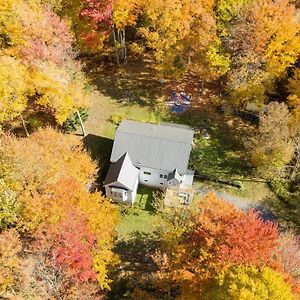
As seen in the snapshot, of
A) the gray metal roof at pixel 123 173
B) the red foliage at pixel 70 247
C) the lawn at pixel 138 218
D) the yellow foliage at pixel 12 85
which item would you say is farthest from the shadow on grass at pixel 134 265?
the yellow foliage at pixel 12 85

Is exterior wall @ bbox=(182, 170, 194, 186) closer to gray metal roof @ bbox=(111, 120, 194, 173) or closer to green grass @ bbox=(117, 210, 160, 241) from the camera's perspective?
gray metal roof @ bbox=(111, 120, 194, 173)

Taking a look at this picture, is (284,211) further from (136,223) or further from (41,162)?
(41,162)

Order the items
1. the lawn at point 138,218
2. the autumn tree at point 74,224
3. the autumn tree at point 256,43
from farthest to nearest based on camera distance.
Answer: the autumn tree at point 256,43
the lawn at point 138,218
the autumn tree at point 74,224

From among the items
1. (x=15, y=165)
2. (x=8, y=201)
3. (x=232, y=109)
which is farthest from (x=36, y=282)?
(x=232, y=109)

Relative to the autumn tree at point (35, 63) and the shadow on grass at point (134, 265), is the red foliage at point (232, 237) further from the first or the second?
the autumn tree at point (35, 63)

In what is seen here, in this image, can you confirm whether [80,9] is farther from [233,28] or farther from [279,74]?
[279,74]

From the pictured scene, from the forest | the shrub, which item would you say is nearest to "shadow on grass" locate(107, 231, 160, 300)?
the forest

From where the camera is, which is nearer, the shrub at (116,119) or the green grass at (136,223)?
the green grass at (136,223)
